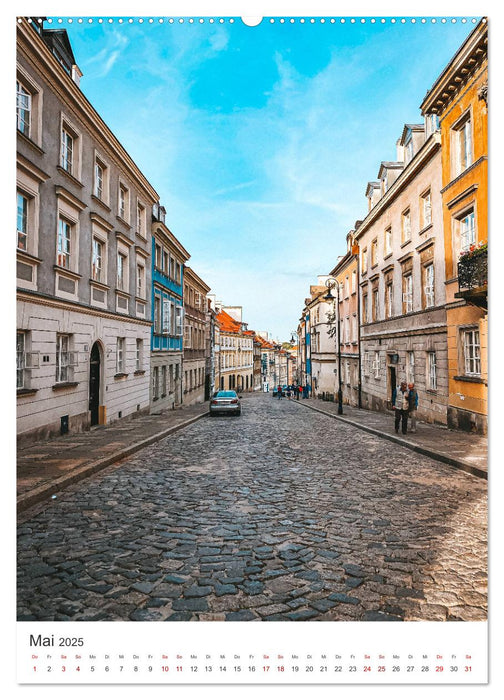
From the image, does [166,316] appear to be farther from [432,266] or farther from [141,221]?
[432,266]

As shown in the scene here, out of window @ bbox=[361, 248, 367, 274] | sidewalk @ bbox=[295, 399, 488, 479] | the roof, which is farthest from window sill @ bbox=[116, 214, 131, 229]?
the roof

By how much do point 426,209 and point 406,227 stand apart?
7.13 ft

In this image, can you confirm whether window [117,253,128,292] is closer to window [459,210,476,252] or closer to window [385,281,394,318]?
window [459,210,476,252]

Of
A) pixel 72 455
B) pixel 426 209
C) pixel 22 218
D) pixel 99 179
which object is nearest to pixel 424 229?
pixel 426 209

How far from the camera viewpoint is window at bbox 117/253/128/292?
52.2 feet

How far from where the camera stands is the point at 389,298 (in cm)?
2050

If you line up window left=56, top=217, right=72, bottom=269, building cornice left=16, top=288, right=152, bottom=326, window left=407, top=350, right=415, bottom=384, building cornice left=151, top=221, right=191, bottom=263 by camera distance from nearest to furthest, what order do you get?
1. building cornice left=16, top=288, right=152, bottom=326
2. window left=56, top=217, right=72, bottom=269
3. window left=407, top=350, right=415, bottom=384
4. building cornice left=151, top=221, right=191, bottom=263

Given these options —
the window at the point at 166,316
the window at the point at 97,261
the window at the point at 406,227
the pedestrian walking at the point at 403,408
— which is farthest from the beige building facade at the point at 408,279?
the window at the point at 166,316

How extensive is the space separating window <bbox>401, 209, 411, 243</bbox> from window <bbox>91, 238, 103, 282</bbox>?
39.9 ft
